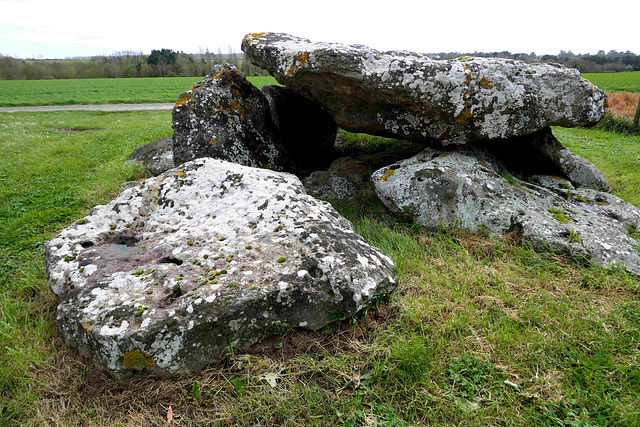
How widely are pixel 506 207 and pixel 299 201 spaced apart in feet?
9.47

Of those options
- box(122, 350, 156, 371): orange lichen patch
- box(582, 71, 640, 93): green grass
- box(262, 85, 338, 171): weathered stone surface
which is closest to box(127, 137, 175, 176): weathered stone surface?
box(262, 85, 338, 171): weathered stone surface

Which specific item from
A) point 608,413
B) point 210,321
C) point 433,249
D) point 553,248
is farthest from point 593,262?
point 210,321

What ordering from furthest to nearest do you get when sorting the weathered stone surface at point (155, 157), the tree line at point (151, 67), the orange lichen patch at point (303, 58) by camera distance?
the tree line at point (151, 67)
the weathered stone surface at point (155, 157)
the orange lichen patch at point (303, 58)

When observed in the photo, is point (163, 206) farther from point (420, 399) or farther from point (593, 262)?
point (593, 262)

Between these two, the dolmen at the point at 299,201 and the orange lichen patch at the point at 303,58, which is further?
the orange lichen patch at the point at 303,58

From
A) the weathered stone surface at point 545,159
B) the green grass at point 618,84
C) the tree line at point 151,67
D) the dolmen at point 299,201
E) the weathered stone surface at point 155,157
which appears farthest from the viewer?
the tree line at point 151,67

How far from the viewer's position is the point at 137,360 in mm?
2646

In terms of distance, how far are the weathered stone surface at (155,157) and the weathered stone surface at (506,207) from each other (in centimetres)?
471

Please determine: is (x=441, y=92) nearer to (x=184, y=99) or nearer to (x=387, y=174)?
(x=387, y=174)

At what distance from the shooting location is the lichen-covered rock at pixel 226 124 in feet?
20.3

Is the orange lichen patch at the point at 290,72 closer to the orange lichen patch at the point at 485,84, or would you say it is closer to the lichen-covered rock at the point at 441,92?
the lichen-covered rock at the point at 441,92

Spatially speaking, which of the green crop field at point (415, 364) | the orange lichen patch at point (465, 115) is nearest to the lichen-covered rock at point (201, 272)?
the green crop field at point (415, 364)

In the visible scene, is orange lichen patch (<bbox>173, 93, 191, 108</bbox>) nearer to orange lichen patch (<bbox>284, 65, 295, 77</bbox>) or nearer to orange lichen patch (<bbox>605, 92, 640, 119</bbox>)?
orange lichen patch (<bbox>284, 65, 295, 77</bbox>)

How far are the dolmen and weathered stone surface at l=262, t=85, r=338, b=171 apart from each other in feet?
0.16
